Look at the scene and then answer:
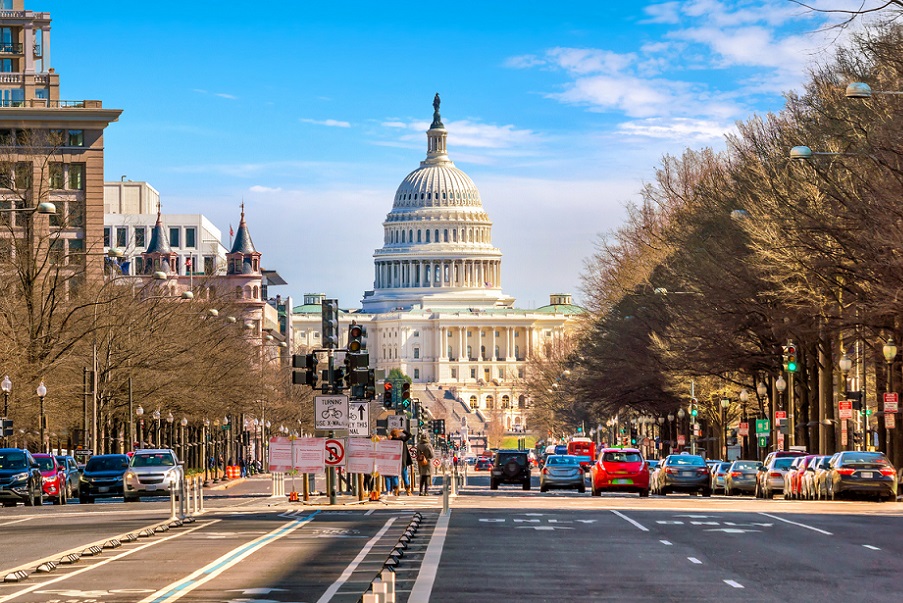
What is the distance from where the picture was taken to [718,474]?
200 ft

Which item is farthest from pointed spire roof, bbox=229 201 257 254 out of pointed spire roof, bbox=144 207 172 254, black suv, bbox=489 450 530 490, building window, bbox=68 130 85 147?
black suv, bbox=489 450 530 490

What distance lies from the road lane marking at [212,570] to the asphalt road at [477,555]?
0.03 metres

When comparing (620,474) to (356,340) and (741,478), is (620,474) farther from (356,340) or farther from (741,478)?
(356,340)

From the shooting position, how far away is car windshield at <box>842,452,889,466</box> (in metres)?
46.0

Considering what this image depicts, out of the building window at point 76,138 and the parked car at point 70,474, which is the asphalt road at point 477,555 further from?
the building window at point 76,138

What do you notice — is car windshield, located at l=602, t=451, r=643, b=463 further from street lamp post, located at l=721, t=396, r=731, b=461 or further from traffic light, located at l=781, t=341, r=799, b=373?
street lamp post, located at l=721, t=396, r=731, b=461

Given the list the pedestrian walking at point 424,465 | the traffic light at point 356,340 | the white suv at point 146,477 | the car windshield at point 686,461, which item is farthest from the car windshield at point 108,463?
the car windshield at point 686,461

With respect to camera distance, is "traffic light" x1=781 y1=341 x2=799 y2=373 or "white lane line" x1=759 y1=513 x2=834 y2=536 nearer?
"white lane line" x1=759 y1=513 x2=834 y2=536

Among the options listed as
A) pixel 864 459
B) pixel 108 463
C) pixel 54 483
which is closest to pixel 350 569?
pixel 864 459

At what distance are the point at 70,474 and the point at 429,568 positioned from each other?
120ft

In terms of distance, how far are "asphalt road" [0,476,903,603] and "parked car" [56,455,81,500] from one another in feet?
53.3

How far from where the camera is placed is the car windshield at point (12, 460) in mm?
49812

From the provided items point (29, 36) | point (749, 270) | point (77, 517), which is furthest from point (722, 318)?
point (29, 36)

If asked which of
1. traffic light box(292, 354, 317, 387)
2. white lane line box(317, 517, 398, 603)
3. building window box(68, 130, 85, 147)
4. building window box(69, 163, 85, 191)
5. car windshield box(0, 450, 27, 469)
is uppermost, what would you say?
building window box(68, 130, 85, 147)
